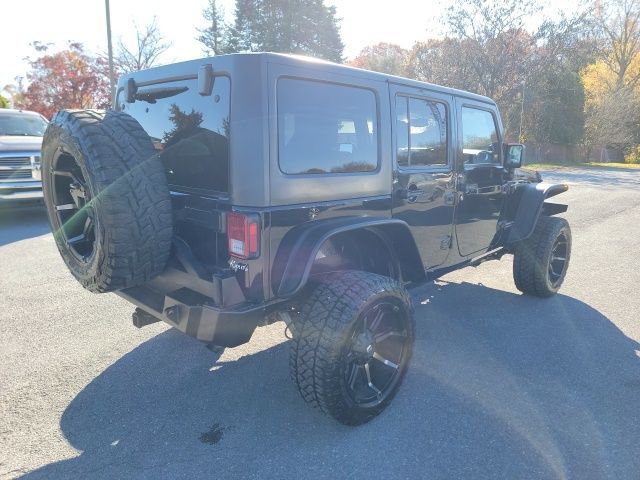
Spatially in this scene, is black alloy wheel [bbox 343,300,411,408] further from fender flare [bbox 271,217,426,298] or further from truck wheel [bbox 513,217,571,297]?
truck wheel [bbox 513,217,571,297]

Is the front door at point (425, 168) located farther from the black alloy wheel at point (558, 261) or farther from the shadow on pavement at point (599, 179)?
the shadow on pavement at point (599, 179)

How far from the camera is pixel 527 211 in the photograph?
4492mm

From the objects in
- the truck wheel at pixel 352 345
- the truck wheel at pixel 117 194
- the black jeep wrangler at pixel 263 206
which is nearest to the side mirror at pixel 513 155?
the black jeep wrangler at pixel 263 206

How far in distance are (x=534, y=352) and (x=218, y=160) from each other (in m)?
2.81

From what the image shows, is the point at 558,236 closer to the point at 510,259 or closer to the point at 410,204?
the point at 510,259

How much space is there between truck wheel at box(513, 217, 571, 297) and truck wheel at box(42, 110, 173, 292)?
3.57 metres

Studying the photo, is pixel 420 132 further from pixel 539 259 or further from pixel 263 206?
pixel 539 259

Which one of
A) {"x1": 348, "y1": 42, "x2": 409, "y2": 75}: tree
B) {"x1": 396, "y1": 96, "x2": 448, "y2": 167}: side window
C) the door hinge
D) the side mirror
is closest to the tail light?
{"x1": 396, "y1": 96, "x2": 448, "y2": 167}: side window

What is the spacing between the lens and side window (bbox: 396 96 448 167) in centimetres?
316

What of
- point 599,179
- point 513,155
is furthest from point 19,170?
point 599,179

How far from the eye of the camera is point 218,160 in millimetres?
2434

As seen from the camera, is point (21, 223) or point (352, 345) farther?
point (21, 223)

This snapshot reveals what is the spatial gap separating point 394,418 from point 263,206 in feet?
4.93

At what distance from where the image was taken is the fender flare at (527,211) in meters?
4.45
